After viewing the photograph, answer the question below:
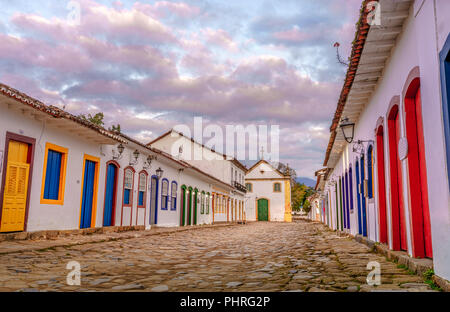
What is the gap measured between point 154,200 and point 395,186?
12618 mm

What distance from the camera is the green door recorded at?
148 feet

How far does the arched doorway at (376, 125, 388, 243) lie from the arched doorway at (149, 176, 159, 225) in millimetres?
11325

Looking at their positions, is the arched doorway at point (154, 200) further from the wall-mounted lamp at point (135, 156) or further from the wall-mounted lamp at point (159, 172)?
the wall-mounted lamp at point (135, 156)

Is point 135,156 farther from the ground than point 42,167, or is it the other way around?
point 135,156

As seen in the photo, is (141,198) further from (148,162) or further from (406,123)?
(406,123)

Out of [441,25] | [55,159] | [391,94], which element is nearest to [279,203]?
[55,159]

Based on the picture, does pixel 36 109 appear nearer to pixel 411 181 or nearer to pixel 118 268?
pixel 118 268

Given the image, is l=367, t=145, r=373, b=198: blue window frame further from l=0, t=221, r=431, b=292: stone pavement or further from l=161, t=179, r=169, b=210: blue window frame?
l=161, t=179, r=169, b=210: blue window frame

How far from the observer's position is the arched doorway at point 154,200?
1702cm

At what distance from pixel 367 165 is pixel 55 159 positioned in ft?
26.8

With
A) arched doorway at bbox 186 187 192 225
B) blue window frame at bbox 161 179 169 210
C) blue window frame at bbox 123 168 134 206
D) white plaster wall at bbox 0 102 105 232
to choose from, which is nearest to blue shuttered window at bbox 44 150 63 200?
white plaster wall at bbox 0 102 105 232

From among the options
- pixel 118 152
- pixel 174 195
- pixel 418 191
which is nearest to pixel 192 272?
pixel 418 191

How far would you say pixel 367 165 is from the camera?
28.4ft

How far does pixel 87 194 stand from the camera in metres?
12.1
